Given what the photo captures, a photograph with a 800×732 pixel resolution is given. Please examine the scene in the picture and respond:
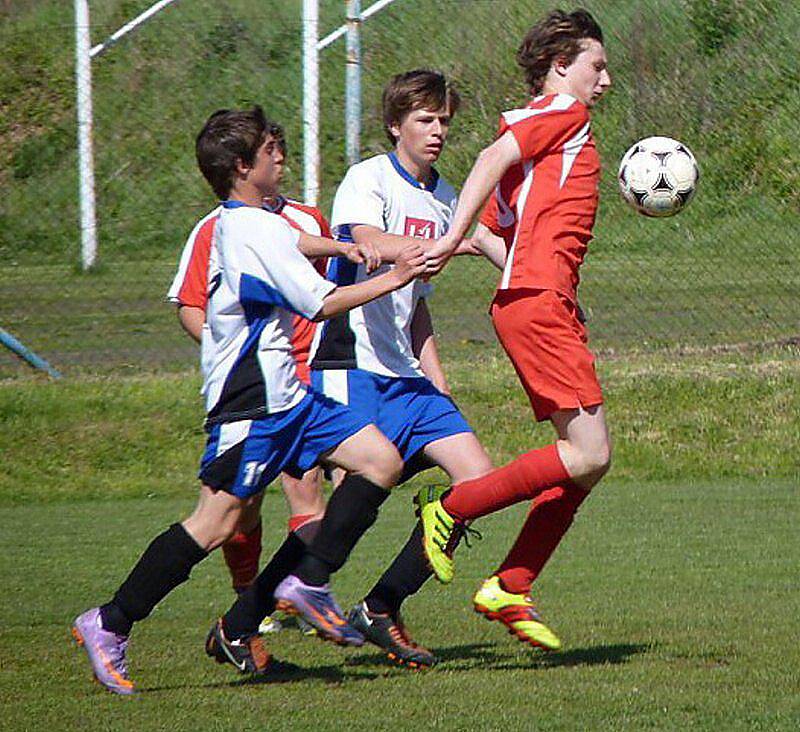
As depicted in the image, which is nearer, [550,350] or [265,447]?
[265,447]

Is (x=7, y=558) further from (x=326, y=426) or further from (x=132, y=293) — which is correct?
(x=132, y=293)

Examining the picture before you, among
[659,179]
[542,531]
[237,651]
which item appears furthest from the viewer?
[659,179]

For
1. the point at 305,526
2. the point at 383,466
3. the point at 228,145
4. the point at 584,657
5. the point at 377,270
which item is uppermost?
the point at 228,145

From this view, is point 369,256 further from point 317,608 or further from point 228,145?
point 317,608

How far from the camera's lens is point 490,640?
5.82 m

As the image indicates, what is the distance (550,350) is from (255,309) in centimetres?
93

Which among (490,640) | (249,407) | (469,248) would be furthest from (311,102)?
(249,407)

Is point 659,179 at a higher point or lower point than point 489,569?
higher

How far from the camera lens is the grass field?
463 cm

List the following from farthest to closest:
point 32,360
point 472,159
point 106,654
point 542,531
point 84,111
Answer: point 472,159 → point 84,111 → point 32,360 → point 542,531 → point 106,654

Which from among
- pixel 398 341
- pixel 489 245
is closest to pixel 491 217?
pixel 489 245

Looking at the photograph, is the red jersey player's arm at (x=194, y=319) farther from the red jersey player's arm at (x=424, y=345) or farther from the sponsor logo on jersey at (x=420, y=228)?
the sponsor logo on jersey at (x=420, y=228)

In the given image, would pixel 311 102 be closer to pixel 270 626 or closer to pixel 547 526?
pixel 270 626

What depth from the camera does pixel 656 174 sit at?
6738 millimetres
